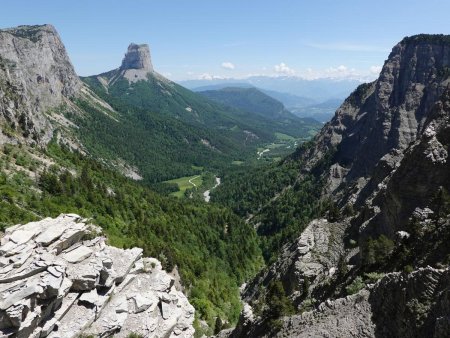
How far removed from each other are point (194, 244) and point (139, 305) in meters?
84.0

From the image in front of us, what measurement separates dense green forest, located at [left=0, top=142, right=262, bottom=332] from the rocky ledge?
52.9ft

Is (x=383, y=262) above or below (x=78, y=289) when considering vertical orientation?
above

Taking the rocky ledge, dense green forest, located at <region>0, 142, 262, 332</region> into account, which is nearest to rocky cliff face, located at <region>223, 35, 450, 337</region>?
the rocky ledge

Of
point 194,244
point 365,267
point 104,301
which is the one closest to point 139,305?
point 104,301

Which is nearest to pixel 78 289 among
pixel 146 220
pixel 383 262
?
pixel 383 262

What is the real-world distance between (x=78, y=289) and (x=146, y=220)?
74358 mm

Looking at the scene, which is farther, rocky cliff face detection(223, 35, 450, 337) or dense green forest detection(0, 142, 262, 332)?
dense green forest detection(0, 142, 262, 332)

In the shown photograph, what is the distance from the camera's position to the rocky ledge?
4028 cm

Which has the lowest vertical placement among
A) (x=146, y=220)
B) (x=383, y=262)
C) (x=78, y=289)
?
(x=146, y=220)

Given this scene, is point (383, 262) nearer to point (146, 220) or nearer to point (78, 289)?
point (78, 289)

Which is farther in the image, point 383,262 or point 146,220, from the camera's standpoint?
point 146,220

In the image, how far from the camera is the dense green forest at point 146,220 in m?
84.4

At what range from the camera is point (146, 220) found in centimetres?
12125

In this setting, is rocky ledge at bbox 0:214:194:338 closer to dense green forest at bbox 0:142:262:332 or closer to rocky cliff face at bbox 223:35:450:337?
rocky cliff face at bbox 223:35:450:337
